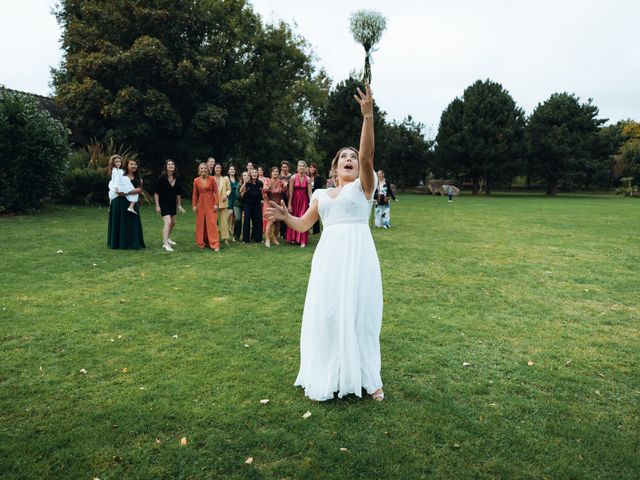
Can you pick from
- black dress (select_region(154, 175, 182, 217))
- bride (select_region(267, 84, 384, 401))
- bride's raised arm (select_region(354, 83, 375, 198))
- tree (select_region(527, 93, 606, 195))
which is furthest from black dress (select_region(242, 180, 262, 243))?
tree (select_region(527, 93, 606, 195))

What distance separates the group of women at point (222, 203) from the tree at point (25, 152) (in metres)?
8.08

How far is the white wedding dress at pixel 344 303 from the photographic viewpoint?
14.4ft

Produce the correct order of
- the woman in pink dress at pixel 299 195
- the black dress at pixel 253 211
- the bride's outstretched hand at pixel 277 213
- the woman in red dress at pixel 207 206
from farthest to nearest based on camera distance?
the black dress at pixel 253 211 → the woman in pink dress at pixel 299 195 → the woman in red dress at pixel 207 206 → the bride's outstretched hand at pixel 277 213

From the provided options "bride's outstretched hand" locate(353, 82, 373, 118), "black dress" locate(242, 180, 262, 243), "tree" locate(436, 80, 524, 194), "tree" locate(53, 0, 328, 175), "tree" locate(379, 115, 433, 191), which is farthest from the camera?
"tree" locate(379, 115, 433, 191)

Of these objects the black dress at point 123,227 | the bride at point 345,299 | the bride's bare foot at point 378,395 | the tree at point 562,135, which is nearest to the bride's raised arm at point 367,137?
the bride at point 345,299

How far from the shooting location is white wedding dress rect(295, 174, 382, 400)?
14.4ft

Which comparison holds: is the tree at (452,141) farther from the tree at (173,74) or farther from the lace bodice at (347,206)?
the lace bodice at (347,206)

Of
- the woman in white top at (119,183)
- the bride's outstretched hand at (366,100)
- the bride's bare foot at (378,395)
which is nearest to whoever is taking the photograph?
the bride's outstretched hand at (366,100)

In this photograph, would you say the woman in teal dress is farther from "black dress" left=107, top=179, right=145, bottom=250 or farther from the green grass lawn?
the green grass lawn

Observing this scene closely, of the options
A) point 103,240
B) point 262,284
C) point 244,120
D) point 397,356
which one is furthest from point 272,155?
point 397,356

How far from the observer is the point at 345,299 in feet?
14.3

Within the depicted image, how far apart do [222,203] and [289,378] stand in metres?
9.45

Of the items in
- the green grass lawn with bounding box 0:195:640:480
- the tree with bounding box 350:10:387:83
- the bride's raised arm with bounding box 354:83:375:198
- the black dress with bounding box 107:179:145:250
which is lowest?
the green grass lawn with bounding box 0:195:640:480

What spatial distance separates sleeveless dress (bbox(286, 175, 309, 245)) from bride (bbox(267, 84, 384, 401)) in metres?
9.15
